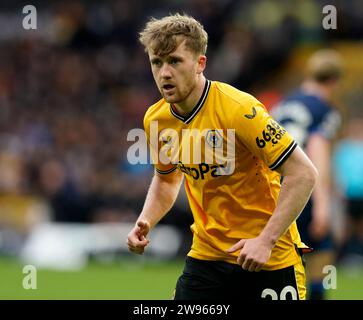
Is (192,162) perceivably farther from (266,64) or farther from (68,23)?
(68,23)

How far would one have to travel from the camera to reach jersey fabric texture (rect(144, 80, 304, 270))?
5016mm

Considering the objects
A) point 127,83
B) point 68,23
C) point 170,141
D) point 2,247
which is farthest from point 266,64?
point 170,141

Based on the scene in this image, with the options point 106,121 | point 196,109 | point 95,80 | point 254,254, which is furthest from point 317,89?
point 95,80

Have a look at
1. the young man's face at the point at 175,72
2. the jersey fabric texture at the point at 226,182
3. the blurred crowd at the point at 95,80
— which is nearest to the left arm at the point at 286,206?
the jersey fabric texture at the point at 226,182

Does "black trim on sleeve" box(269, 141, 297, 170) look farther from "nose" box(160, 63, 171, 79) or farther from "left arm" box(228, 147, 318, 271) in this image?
"nose" box(160, 63, 171, 79)

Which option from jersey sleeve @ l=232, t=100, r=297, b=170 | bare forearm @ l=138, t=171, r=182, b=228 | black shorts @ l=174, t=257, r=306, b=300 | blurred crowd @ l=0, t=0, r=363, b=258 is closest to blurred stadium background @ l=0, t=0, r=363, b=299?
blurred crowd @ l=0, t=0, r=363, b=258

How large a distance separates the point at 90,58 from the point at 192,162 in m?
16.6

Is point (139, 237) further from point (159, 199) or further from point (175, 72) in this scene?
point (175, 72)

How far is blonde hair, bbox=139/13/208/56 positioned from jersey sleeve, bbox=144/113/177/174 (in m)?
0.51

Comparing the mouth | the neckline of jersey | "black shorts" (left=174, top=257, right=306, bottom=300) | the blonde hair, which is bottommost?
"black shorts" (left=174, top=257, right=306, bottom=300)

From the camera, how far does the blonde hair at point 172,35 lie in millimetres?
4988

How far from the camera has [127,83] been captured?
2078cm

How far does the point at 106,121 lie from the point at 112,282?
796 cm

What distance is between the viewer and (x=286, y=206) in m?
4.78
